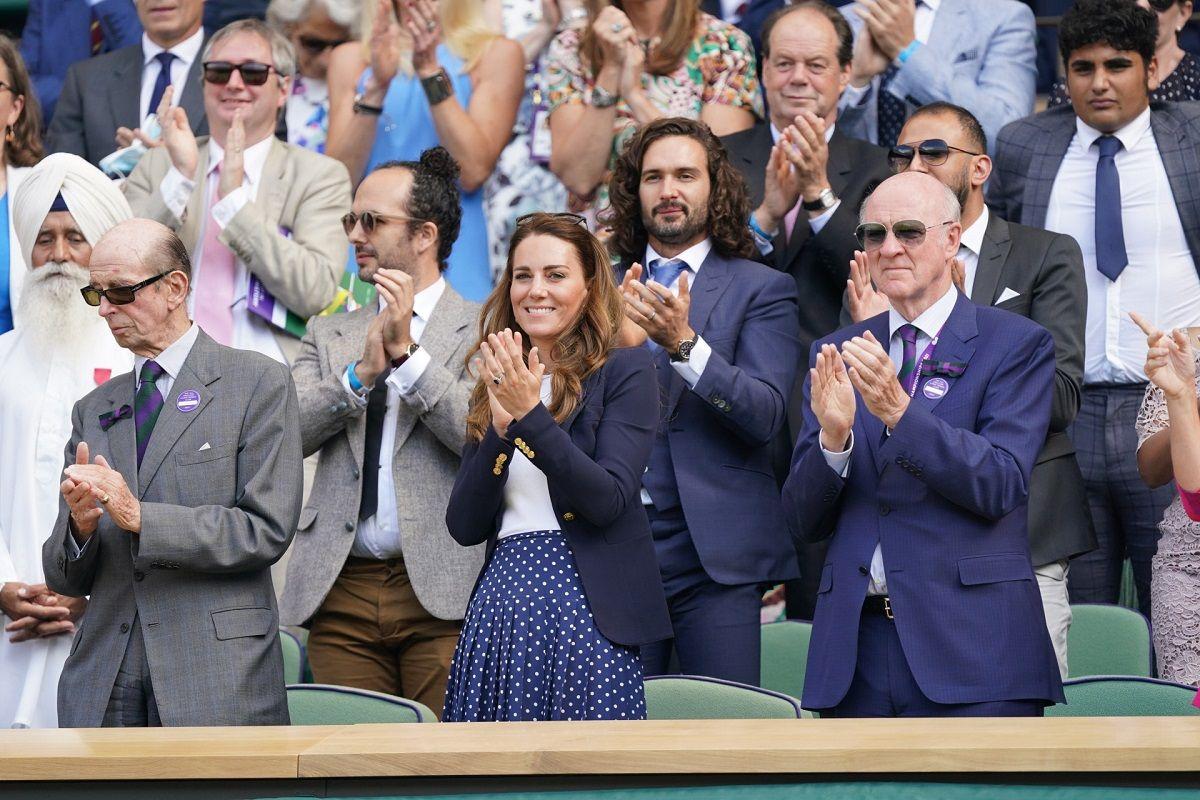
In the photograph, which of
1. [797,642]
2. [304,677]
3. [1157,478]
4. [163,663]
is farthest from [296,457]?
[1157,478]

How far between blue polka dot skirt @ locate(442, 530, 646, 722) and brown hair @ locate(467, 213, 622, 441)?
31cm

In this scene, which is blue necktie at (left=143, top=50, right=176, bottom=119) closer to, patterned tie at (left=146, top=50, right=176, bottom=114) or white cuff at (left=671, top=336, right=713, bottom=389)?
patterned tie at (left=146, top=50, right=176, bottom=114)

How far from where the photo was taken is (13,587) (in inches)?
166

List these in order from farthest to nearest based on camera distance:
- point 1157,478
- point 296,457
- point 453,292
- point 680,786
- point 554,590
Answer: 1. point 453,292
2. point 1157,478
3. point 296,457
4. point 554,590
5. point 680,786

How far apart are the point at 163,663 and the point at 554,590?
89 cm

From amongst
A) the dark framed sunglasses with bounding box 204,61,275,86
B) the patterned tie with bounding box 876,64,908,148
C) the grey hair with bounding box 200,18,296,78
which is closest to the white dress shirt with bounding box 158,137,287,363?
the dark framed sunglasses with bounding box 204,61,275,86

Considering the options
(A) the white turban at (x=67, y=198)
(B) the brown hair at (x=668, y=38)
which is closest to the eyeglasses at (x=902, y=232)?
(B) the brown hair at (x=668, y=38)

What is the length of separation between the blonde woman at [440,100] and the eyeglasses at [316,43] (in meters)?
0.15

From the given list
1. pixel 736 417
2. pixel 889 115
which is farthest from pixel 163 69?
pixel 736 417

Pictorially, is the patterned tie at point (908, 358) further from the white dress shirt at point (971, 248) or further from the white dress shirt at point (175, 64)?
the white dress shirt at point (175, 64)

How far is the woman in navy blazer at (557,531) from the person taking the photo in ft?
11.6

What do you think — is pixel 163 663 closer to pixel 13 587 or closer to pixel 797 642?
pixel 13 587

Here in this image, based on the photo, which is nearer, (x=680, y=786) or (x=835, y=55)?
(x=680, y=786)

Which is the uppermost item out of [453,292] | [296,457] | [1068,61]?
[1068,61]
